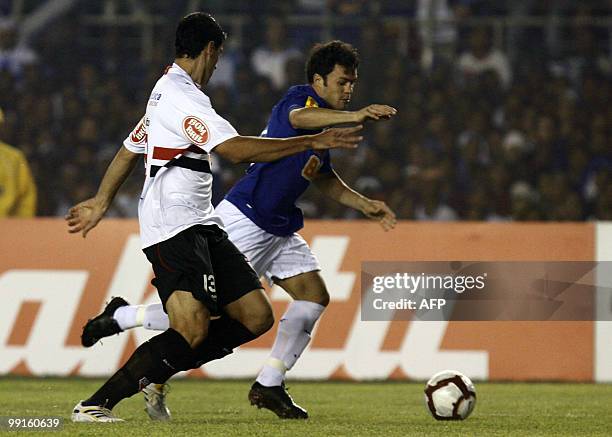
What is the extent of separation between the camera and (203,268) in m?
6.56

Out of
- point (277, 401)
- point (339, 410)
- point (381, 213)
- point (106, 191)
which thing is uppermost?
point (106, 191)

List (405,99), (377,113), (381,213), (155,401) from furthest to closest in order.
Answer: (405,99) < (381,213) < (155,401) < (377,113)

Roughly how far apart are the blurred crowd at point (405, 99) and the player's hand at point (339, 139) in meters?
7.38

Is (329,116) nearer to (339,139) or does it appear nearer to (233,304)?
(339,139)

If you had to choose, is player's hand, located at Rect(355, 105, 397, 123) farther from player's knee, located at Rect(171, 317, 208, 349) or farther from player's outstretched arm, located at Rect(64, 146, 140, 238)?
player's outstretched arm, located at Rect(64, 146, 140, 238)

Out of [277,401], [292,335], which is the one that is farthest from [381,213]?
[277,401]

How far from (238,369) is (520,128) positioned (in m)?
5.45

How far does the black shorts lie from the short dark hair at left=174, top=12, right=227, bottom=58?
2.97 ft

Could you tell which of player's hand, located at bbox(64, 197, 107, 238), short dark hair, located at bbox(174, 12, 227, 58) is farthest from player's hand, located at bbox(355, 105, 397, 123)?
player's hand, located at bbox(64, 197, 107, 238)

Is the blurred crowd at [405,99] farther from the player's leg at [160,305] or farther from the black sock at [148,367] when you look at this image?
the black sock at [148,367]

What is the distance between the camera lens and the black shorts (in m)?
6.55

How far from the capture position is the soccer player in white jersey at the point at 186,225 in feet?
21.1

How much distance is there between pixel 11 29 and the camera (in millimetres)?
15586

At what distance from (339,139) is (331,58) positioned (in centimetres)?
159
